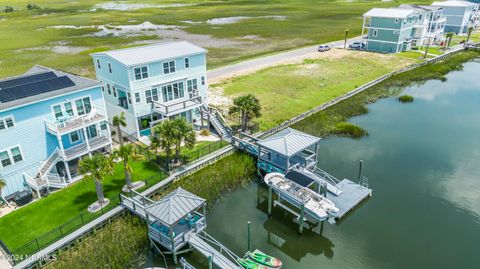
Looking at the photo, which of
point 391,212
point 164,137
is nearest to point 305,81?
point 391,212

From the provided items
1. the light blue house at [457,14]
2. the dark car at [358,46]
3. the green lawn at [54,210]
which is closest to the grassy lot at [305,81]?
the dark car at [358,46]

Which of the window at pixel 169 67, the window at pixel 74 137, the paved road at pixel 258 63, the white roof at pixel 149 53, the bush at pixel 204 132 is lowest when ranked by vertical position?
the bush at pixel 204 132

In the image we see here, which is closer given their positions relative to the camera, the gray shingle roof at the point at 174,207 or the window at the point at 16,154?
the gray shingle roof at the point at 174,207

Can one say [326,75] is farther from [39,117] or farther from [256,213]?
[39,117]

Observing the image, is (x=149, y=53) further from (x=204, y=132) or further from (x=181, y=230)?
(x=181, y=230)

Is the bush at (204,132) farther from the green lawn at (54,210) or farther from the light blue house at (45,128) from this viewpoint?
the light blue house at (45,128)

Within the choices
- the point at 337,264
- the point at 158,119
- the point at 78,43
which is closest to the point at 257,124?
the point at 158,119
